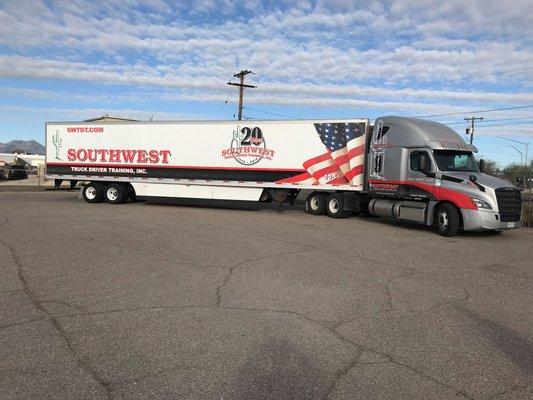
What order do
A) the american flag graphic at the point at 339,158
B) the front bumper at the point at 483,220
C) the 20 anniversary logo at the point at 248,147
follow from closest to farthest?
the front bumper at the point at 483,220, the american flag graphic at the point at 339,158, the 20 anniversary logo at the point at 248,147

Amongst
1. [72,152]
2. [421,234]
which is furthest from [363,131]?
[72,152]

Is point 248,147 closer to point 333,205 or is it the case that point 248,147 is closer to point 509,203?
point 333,205

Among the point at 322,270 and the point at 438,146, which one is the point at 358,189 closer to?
the point at 438,146

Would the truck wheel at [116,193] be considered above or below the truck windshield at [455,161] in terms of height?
below

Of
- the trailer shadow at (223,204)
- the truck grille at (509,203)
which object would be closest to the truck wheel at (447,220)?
the truck grille at (509,203)

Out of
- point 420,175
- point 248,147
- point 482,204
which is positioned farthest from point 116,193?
point 482,204

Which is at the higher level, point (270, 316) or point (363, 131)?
point (363, 131)

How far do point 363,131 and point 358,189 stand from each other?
2130 millimetres

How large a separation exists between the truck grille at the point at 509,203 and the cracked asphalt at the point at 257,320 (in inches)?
130

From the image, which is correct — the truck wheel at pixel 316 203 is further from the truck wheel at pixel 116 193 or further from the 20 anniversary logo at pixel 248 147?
the truck wheel at pixel 116 193

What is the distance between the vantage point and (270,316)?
19.4ft

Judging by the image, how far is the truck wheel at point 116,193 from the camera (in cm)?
2231

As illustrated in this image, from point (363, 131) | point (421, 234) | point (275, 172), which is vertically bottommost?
point (421, 234)

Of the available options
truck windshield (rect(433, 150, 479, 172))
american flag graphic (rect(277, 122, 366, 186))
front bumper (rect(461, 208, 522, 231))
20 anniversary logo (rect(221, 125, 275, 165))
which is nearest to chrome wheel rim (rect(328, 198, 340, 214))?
american flag graphic (rect(277, 122, 366, 186))
